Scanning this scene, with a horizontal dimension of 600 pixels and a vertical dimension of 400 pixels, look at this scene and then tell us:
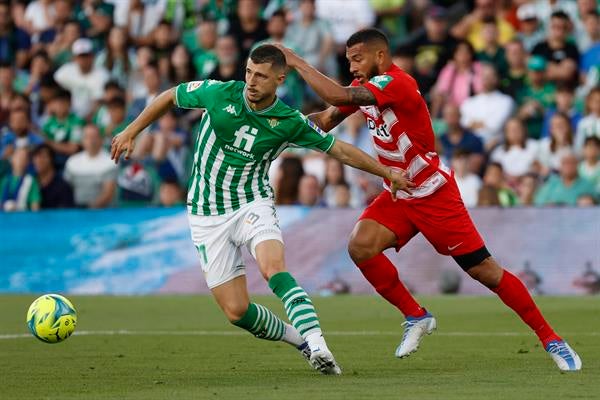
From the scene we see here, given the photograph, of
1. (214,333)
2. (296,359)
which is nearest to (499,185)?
(214,333)

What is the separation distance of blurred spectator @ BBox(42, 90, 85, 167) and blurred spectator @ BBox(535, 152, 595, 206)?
305 inches

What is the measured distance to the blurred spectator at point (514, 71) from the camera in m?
20.7

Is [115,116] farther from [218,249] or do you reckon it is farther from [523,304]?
[523,304]

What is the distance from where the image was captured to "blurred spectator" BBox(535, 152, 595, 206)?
60.8 ft

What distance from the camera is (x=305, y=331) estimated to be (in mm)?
9242

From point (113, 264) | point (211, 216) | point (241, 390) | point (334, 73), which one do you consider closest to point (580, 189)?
point (334, 73)

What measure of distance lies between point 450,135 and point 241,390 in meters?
11.9

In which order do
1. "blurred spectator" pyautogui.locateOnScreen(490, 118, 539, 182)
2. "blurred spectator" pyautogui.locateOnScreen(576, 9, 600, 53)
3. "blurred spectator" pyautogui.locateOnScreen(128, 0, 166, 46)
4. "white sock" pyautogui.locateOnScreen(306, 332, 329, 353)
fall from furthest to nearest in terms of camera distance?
"blurred spectator" pyautogui.locateOnScreen(128, 0, 166, 46)
"blurred spectator" pyautogui.locateOnScreen(576, 9, 600, 53)
"blurred spectator" pyautogui.locateOnScreen(490, 118, 539, 182)
"white sock" pyautogui.locateOnScreen(306, 332, 329, 353)

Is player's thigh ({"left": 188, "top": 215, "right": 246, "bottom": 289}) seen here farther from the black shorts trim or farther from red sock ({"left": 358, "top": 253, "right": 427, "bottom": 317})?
the black shorts trim

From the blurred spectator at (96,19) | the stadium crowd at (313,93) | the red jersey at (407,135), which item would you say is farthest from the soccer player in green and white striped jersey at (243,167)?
the blurred spectator at (96,19)

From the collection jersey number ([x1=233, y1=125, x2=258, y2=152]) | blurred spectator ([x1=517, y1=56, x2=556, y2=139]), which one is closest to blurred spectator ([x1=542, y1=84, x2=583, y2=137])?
blurred spectator ([x1=517, y1=56, x2=556, y2=139])

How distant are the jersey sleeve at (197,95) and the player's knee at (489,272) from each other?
2488 mm

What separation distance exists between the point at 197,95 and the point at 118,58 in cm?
1367

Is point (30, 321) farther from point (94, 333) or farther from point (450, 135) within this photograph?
point (450, 135)
